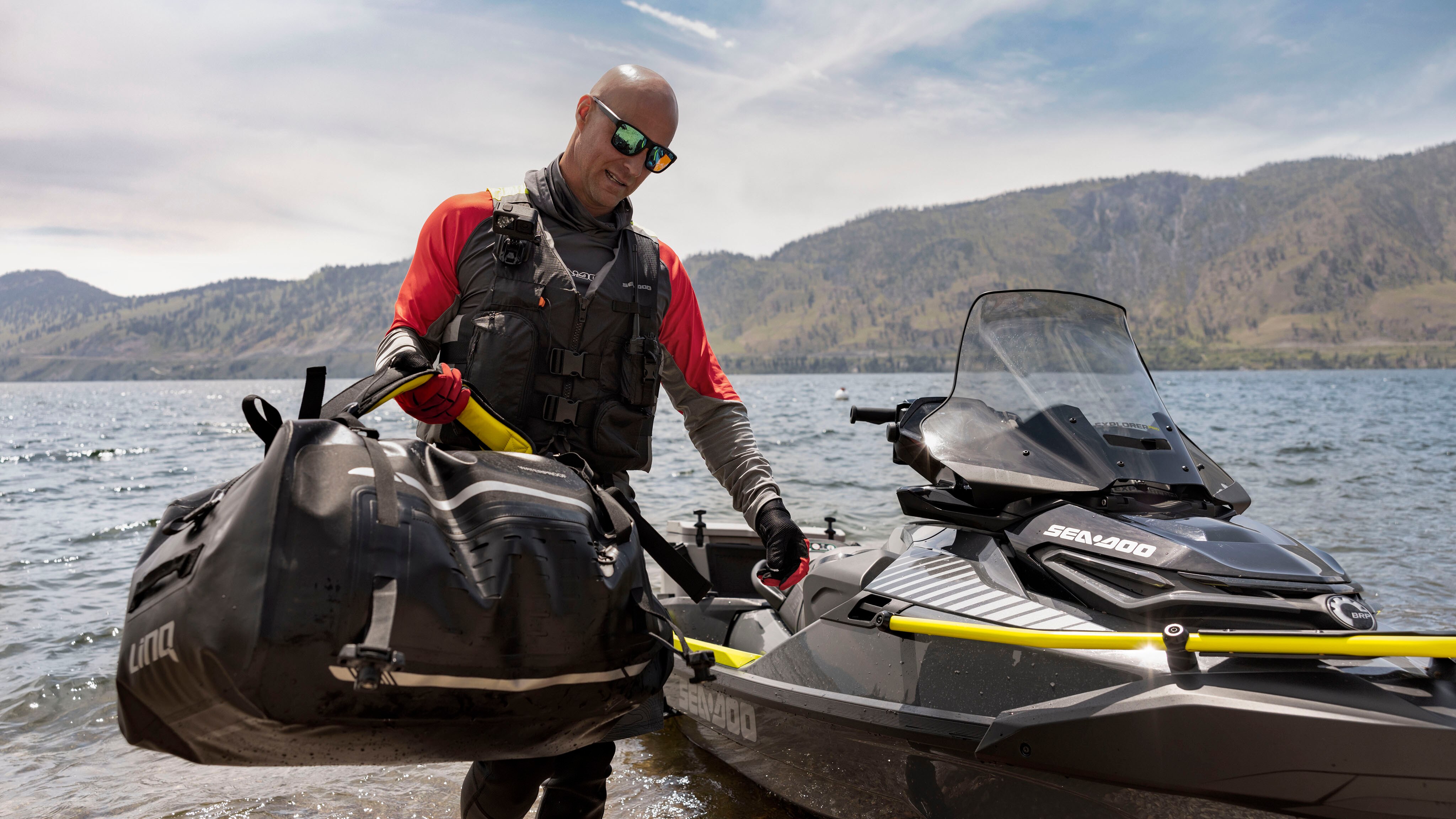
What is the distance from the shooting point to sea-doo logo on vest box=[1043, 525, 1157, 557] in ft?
8.48

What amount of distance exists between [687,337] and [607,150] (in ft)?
2.22

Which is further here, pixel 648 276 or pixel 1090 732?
pixel 648 276

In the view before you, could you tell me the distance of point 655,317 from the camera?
2609 millimetres

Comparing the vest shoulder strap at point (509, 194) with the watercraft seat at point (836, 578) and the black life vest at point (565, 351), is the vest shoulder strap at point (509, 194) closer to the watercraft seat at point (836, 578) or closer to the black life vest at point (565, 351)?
the black life vest at point (565, 351)

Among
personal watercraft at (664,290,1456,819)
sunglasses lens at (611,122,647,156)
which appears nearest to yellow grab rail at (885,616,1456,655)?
personal watercraft at (664,290,1456,819)

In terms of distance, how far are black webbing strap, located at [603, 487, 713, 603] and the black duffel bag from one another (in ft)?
→ 1.28

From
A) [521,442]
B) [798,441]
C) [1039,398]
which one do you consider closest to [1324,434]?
[798,441]

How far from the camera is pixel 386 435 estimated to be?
17.0 m

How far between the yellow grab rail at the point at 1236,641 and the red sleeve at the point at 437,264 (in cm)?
180

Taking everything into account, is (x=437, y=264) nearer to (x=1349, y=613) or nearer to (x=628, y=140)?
(x=628, y=140)

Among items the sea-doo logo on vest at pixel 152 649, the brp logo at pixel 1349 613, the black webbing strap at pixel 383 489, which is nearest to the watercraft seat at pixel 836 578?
the brp logo at pixel 1349 613

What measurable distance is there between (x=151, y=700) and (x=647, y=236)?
1783mm

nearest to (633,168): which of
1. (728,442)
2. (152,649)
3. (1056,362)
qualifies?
(728,442)

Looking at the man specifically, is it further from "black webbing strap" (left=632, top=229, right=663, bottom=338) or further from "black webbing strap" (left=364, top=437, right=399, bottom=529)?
"black webbing strap" (left=364, top=437, right=399, bottom=529)
